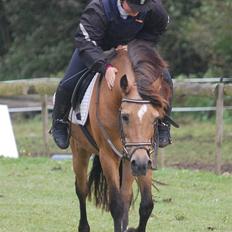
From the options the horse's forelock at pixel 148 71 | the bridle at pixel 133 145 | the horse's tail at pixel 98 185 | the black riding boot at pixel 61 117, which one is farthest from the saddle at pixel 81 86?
the bridle at pixel 133 145

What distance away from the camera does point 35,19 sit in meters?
27.5

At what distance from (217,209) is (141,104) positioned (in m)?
3.16

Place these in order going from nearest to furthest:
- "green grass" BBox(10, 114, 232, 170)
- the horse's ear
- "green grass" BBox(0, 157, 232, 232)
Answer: the horse's ear → "green grass" BBox(0, 157, 232, 232) → "green grass" BBox(10, 114, 232, 170)

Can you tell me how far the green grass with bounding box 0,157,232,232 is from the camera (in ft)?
26.8

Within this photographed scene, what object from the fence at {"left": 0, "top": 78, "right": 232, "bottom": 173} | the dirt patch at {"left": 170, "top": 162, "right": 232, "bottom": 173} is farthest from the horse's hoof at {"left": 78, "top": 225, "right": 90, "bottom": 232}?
the dirt patch at {"left": 170, "top": 162, "right": 232, "bottom": 173}

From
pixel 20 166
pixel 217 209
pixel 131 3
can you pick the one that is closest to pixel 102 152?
pixel 131 3

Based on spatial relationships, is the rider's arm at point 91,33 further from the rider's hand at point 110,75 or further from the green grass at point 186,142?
the green grass at point 186,142

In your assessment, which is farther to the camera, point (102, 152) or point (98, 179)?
point (98, 179)

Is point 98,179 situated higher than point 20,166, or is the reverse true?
point 98,179

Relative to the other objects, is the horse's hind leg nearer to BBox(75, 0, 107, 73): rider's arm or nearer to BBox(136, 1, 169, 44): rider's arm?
BBox(75, 0, 107, 73): rider's arm

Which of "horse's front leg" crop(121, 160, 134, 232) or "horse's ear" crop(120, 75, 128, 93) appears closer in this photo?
"horse's ear" crop(120, 75, 128, 93)

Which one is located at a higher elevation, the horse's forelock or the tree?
the horse's forelock

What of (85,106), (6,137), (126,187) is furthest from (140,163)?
(6,137)

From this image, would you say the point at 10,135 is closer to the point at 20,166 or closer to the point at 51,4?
the point at 20,166
